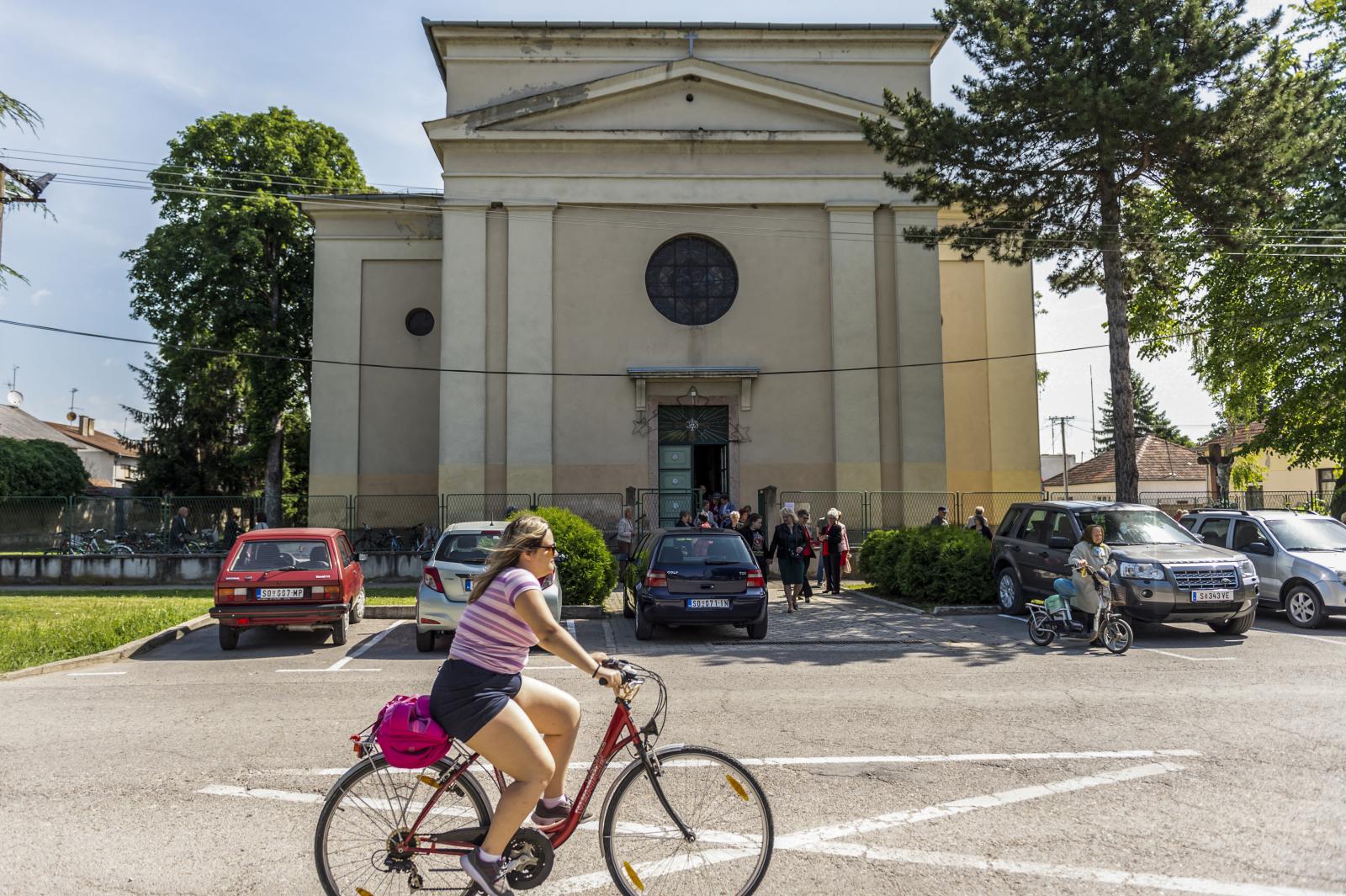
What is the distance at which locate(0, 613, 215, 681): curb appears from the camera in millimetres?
10212

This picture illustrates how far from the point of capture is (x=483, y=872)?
365 centimetres

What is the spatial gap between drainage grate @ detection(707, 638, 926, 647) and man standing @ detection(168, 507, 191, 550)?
14.6 m

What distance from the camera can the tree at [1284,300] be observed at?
20.8m

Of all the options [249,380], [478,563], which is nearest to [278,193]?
[249,380]

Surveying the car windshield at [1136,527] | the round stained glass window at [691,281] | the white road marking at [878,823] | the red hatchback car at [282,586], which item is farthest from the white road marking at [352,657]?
the round stained glass window at [691,281]

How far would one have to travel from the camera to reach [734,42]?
85.5ft

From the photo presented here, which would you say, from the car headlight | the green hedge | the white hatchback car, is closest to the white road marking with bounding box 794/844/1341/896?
the white hatchback car

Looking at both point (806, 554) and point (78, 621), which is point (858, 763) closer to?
point (806, 554)

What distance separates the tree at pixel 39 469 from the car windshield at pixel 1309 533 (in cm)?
3727

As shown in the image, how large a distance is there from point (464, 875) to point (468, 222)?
888 inches

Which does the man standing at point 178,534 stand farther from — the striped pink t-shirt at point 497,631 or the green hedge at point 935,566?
the striped pink t-shirt at point 497,631

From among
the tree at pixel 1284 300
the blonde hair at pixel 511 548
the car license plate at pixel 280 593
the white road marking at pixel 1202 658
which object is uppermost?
the tree at pixel 1284 300

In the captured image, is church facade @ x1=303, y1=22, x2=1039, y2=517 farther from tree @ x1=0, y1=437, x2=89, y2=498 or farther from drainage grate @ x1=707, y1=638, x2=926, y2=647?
tree @ x1=0, y1=437, x2=89, y2=498

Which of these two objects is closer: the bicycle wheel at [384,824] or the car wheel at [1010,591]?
the bicycle wheel at [384,824]
